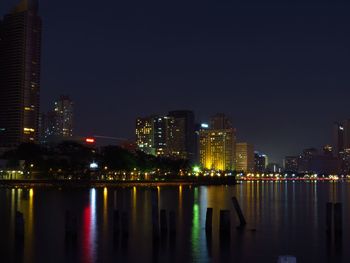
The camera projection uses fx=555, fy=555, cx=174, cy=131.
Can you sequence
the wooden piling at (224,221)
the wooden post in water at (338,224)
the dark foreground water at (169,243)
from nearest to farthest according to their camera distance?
the dark foreground water at (169,243) < the wooden piling at (224,221) < the wooden post in water at (338,224)

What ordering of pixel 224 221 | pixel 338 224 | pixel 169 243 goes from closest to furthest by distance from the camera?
pixel 169 243, pixel 224 221, pixel 338 224

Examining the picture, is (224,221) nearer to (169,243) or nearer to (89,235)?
(169,243)

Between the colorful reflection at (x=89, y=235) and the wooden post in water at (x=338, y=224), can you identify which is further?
the wooden post in water at (x=338, y=224)

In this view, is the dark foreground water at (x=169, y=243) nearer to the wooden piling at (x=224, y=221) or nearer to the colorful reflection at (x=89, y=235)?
the colorful reflection at (x=89, y=235)

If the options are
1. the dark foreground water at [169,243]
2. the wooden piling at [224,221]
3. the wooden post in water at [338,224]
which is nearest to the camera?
the dark foreground water at [169,243]

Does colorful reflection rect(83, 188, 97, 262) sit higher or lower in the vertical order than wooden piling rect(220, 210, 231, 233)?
lower

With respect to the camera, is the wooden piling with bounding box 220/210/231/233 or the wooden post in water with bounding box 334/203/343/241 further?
the wooden post in water with bounding box 334/203/343/241

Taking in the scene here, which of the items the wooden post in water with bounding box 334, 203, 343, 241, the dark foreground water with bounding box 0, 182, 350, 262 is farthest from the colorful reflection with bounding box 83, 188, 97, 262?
the wooden post in water with bounding box 334, 203, 343, 241

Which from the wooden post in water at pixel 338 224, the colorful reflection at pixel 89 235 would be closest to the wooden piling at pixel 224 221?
the wooden post in water at pixel 338 224

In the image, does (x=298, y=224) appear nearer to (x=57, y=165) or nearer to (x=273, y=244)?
(x=273, y=244)

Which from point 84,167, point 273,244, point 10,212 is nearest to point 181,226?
point 273,244

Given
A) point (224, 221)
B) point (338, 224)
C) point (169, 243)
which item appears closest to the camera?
point (169, 243)

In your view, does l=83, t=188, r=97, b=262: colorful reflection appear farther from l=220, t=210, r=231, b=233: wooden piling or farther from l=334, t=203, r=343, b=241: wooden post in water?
l=334, t=203, r=343, b=241: wooden post in water

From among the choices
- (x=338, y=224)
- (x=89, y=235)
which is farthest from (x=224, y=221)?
(x=89, y=235)
